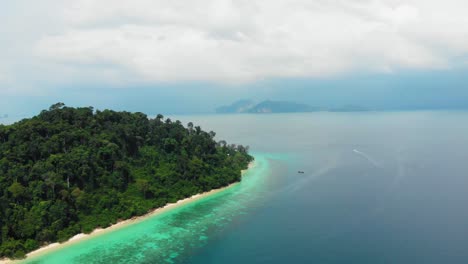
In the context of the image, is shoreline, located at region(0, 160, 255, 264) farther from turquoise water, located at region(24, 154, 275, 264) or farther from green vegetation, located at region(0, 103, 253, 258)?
turquoise water, located at region(24, 154, 275, 264)

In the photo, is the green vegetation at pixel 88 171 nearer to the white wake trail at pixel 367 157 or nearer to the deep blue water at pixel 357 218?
the deep blue water at pixel 357 218

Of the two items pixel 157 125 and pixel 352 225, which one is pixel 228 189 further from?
pixel 352 225

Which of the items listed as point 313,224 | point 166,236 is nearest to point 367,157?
point 313,224

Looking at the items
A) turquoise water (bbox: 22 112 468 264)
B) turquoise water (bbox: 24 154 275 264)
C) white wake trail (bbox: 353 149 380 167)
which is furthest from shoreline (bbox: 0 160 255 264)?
white wake trail (bbox: 353 149 380 167)

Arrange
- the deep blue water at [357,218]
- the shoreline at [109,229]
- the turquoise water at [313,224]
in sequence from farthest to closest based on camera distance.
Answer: the shoreline at [109,229] → the turquoise water at [313,224] → the deep blue water at [357,218]

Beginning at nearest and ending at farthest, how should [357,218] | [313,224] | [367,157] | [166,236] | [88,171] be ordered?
[166,236] → [313,224] → [357,218] → [88,171] → [367,157]

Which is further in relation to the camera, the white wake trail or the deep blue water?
the white wake trail

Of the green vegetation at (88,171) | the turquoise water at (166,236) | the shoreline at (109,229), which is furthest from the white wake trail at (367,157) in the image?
the shoreline at (109,229)

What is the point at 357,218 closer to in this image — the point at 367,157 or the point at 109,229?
the point at 109,229

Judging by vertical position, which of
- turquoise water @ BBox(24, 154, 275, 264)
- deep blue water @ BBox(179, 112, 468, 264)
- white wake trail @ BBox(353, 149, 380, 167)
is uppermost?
white wake trail @ BBox(353, 149, 380, 167)
